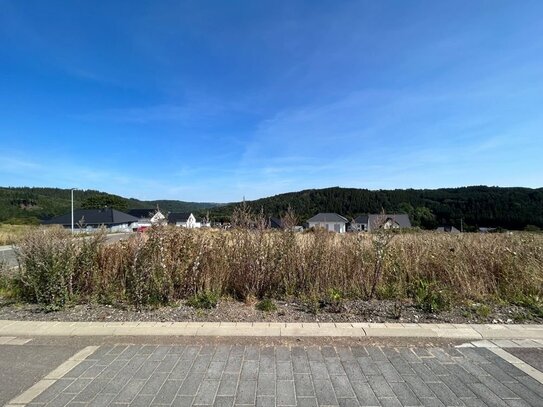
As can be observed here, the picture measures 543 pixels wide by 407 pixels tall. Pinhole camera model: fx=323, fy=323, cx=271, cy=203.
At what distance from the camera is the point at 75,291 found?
17.9ft

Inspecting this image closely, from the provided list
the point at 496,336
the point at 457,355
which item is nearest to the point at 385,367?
the point at 457,355

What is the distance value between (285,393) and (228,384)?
51 centimetres

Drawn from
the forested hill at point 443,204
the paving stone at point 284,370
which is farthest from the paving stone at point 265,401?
the forested hill at point 443,204

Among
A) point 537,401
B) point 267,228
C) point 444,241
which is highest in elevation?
point 267,228

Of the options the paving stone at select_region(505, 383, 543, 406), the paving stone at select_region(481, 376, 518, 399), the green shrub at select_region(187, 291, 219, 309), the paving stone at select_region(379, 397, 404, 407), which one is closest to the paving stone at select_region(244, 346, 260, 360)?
the paving stone at select_region(379, 397, 404, 407)

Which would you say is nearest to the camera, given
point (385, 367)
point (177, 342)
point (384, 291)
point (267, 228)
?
point (385, 367)

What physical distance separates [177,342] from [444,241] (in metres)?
6.19

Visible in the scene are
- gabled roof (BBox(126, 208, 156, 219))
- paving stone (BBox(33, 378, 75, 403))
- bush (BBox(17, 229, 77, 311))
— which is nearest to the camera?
paving stone (BBox(33, 378, 75, 403))

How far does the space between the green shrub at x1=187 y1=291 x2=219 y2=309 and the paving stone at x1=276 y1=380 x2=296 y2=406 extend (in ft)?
7.16

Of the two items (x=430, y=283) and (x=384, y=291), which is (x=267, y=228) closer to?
(x=384, y=291)

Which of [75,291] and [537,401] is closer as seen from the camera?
[537,401]

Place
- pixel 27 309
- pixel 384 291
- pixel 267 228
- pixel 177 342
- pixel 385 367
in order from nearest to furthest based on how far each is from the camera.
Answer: pixel 385 367, pixel 177 342, pixel 27 309, pixel 384 291, pixel 267 228

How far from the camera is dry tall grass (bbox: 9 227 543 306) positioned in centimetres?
516

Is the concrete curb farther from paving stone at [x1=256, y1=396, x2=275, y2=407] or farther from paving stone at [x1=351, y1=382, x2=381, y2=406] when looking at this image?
paving stone at [x1=256, y1=396, x2=275, y2=407]
